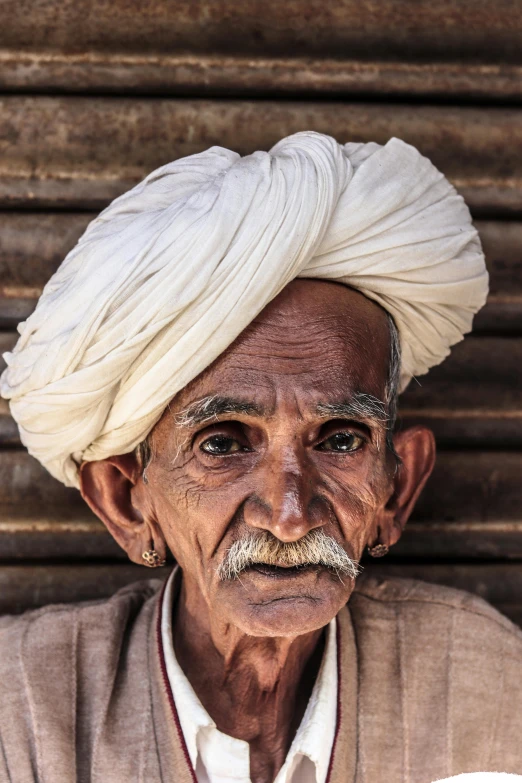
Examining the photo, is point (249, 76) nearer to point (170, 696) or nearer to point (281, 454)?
point (281, 454)

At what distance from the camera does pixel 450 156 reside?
7.75ft

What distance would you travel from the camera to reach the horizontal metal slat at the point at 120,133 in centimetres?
228

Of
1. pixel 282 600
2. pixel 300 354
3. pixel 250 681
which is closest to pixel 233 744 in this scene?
pixel 250 681

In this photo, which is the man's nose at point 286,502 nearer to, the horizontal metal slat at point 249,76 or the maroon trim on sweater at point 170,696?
the maroon trim on sweater at point 170,696

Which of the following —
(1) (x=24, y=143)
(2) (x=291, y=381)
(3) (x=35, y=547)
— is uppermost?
(1) (x=24, y=143)

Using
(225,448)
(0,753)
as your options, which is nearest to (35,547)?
(0,753)

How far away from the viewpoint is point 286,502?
1631mm

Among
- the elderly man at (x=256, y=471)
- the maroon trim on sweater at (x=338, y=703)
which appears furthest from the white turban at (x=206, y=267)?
the maroon trim on sweater at (x=338, y=703)

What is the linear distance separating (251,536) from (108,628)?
0.51 metres

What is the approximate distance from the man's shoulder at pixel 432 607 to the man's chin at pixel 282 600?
0.44m

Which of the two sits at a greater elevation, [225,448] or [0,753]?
[225,448]

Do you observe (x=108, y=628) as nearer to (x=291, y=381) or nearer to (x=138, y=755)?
(x=138, y=755)

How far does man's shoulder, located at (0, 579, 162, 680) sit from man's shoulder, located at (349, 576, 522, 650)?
1.71ft

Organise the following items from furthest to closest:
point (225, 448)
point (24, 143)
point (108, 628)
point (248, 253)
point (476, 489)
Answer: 1. point (476, 489)
2. point (24, 143)
3. point (108, 628)
4. point (225, 448)
5. point (248, 253)
